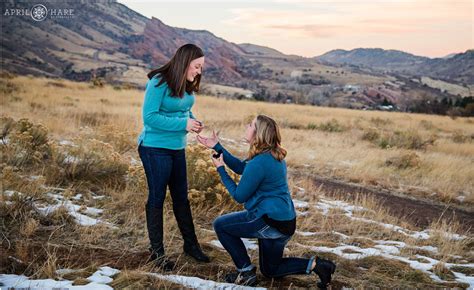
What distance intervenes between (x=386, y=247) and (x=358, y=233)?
54cm

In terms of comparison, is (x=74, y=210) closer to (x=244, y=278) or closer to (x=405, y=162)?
(x=244, y=278)

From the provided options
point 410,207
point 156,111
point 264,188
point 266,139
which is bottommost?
point 410,207

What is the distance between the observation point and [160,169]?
12.0 ft

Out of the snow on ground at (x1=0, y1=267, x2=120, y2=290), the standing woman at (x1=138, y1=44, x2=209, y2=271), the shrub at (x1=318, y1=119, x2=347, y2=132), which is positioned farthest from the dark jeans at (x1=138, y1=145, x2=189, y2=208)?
the shrub at (x1=318, y1=119, x2=347, y2=132)

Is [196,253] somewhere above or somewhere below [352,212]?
above

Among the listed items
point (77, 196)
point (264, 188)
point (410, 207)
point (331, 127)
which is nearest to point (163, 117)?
point (264, 188)

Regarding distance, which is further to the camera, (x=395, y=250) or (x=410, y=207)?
(x=410, y=207)

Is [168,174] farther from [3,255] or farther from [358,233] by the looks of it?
[358,233]

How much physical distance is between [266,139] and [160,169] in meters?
0.94

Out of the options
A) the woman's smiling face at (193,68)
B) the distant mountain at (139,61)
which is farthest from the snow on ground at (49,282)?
the distant mountain at (139,61)

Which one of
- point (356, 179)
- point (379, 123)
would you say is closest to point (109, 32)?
point (379, 123)

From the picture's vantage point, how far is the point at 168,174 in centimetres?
372

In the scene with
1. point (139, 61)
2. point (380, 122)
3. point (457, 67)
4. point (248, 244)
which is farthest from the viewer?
point (457, 67)

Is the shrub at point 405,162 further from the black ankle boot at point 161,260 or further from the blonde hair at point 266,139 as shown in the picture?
the black ankle boot at point 161,260
